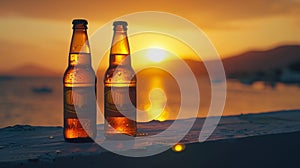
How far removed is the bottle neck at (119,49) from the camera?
1614 mm

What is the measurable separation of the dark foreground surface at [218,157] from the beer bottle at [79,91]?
19 centimetres

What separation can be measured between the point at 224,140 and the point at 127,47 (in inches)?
18.9

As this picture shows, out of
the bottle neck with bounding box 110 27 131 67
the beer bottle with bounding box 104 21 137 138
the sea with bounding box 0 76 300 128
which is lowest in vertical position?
the sea with bounding box 0 76 300 128

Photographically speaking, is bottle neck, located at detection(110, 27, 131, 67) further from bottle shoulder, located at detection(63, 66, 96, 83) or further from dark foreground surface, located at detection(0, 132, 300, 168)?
dark foreground surface, located at detection(0, 132, 300, 168)

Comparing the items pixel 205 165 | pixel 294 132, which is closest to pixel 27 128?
pixel 205 165

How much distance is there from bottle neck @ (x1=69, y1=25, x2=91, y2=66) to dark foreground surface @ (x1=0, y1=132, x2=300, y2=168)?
1.12 feet

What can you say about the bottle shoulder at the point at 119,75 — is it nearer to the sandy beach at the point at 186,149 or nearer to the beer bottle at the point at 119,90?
the beer bottle at the point at 119,90

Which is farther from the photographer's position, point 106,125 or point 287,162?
point 287,162

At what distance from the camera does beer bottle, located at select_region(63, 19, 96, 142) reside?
1507 mm

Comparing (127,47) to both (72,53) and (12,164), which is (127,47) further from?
(12,164)

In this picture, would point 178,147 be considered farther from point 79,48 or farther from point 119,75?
point 79,48

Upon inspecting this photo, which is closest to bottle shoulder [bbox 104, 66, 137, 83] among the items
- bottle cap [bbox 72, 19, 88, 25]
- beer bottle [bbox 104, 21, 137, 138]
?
beer bottle [bbox 104, 21, 137, 138]

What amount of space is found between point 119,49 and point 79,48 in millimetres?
148

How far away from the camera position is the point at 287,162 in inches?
68.9
